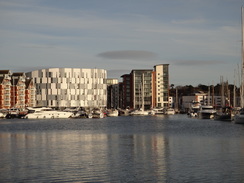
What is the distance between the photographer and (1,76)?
17512 centimetres

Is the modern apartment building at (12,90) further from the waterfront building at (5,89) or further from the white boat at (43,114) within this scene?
the white boat at (43,114)

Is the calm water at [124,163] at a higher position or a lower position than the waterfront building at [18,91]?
lower

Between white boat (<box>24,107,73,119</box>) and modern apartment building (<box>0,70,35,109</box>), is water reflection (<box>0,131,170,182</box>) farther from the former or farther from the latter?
modern apartment building (<box>0,70,35,109</box>)

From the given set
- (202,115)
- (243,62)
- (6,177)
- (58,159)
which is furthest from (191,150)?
(202,115)

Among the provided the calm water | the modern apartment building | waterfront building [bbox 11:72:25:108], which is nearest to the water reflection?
the calm water

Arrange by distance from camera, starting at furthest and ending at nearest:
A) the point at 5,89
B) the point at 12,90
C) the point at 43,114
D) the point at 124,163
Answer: the point at 12,90
the point at 5,89
the point at 43,114
the point at 124,163

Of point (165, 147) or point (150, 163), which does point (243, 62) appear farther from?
point (150, 163)

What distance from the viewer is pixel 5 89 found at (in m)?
174

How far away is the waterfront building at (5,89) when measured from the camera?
563 feet

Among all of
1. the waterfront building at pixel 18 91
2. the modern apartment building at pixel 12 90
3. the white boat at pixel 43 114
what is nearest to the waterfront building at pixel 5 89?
the modern apartment building at pixel 12 90

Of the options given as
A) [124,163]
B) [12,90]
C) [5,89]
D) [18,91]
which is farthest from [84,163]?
[18,91]

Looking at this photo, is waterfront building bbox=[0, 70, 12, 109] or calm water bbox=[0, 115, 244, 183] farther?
waterfront building bbox=[0, 70, 12, 109]

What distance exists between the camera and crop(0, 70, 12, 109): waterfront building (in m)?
172

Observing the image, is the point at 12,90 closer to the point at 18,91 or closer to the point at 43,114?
the point at 18,91
